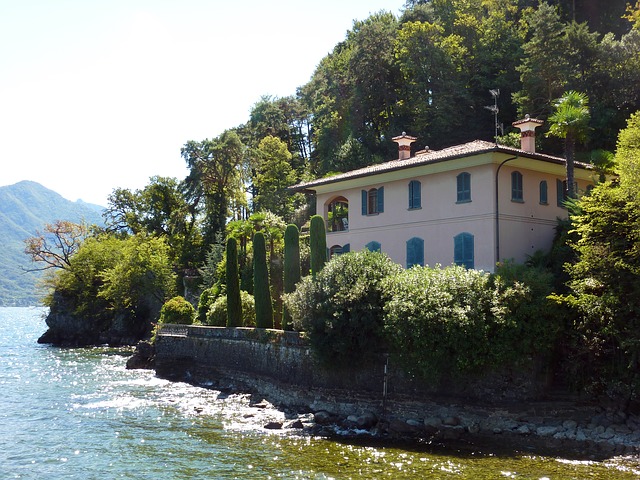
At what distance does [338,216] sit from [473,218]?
11.8 metres

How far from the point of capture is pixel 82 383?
3216 cm

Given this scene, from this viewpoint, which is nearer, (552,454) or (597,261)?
(552,454)

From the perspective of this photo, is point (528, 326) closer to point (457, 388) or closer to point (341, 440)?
point (457, 388)

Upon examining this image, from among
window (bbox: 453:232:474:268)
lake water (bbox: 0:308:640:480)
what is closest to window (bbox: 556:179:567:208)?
window (bbox: 453:232:474:268)

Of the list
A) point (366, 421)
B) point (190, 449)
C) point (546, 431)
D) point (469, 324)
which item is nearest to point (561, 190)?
point (469, 324)

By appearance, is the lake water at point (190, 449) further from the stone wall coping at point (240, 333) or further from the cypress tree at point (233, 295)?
the cypress tree at point (233, 295)

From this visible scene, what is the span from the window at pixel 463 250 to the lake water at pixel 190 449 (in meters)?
10.6

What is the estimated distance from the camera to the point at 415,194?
95.7 feet

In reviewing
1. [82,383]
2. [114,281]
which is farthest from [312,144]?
[82,383]

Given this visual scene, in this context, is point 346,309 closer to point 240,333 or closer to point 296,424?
point 296,424

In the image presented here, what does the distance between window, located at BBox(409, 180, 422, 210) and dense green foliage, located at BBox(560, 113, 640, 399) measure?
9600 millimetres

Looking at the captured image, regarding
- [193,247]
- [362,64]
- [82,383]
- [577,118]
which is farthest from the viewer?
A: [193,247]

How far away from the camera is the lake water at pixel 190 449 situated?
622 inches

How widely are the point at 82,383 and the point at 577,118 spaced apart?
28.3 m
